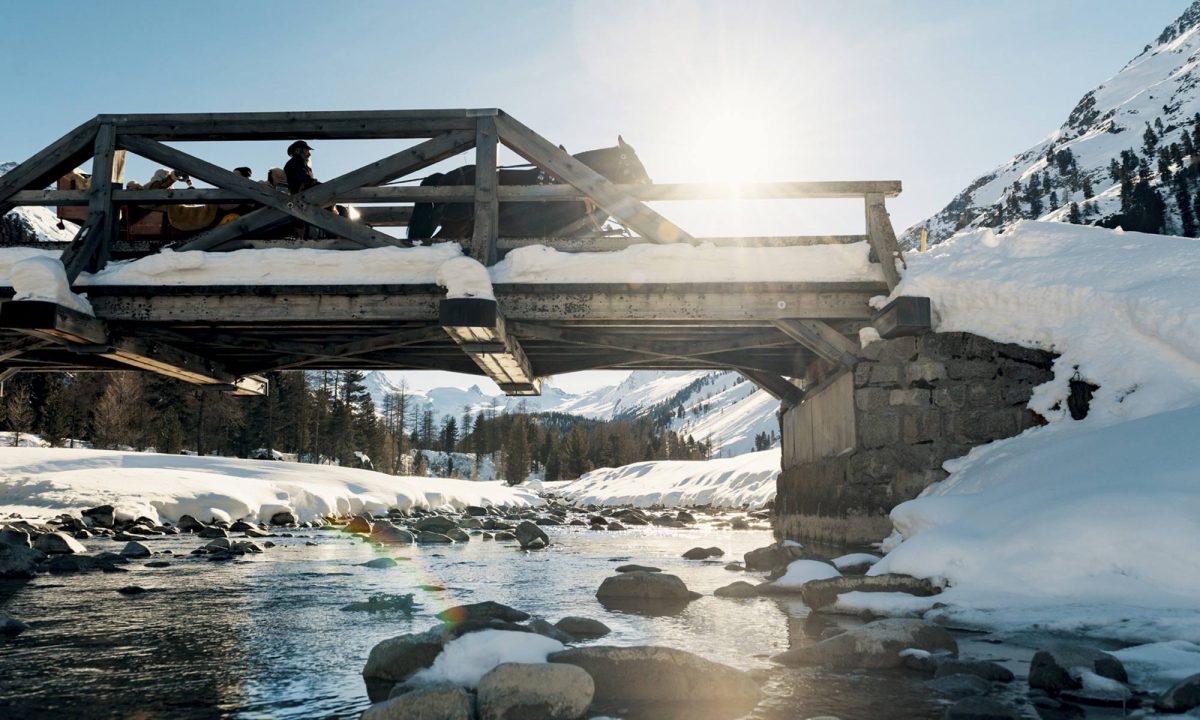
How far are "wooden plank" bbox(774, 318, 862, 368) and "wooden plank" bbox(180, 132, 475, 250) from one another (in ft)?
14.9

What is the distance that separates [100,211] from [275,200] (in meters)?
2.22

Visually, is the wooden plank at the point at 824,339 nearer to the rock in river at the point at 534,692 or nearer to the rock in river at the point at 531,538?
the rock in river at the point at 534,692

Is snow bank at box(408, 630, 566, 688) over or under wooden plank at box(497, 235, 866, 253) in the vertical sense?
under

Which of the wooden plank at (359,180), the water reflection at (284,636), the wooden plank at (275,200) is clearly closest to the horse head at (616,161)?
the wooden plank at (359,180)

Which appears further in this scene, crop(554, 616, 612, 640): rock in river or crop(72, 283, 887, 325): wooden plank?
crop(72, 283, 887, 325): wooden plank

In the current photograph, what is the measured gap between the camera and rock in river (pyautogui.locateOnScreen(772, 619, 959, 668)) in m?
4.61

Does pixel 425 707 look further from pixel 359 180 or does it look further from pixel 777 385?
pixel 777 385

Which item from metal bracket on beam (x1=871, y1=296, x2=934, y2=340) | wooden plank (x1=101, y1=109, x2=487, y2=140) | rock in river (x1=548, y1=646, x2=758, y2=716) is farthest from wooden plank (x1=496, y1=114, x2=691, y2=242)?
rock in river (x1=548, y1=646, x2=758, y2=716)

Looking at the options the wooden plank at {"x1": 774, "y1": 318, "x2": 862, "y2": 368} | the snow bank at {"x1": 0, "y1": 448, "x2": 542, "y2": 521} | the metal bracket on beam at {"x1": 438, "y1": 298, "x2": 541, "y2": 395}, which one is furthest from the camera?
the snow bank at {"x1": 0, "y1": 448, "x2": 542, "y2": 521}

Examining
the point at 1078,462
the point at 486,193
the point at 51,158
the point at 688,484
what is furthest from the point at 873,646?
the point at 688,484

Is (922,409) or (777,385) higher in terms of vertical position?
(777,385)

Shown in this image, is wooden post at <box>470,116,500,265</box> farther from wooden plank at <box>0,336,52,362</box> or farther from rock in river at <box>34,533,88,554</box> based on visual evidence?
rock in river at <box>34,533,88,554</box>

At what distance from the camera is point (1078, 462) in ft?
23.5

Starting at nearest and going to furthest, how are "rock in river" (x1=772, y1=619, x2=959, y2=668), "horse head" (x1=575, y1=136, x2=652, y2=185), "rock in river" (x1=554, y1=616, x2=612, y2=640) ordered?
"rock in river" (x1=772, y1=619, x2=959, y2=668) < "rock in river" (x1=554, y1=616, x2=612, y2=640) < "horse head" (x1=575, y1=136, x2=652, y2=185)
